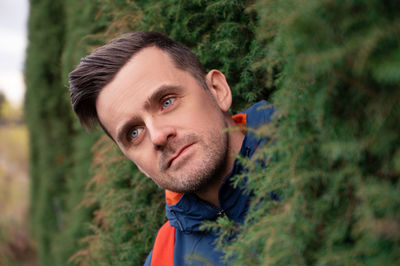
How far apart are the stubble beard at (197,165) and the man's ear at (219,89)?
0.31 m

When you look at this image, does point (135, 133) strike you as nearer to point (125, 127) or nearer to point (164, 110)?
point (125, 127)

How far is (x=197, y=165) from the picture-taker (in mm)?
1692

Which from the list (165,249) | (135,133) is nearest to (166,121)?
(135,133)

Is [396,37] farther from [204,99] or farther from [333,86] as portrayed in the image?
[204,99]

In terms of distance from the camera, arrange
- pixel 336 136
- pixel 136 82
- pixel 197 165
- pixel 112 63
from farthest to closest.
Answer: pixel 112 63 → pixel 136 82 → pixel 197 165 → pixel 336 136

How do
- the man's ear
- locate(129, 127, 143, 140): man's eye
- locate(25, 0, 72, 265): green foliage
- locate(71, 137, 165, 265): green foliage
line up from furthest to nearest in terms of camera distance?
locate(25, 0, 72, 265): green foliage
locate(71, 137, 165, 265): green foliage
the man's ear
locate(129, 127, 143, 140): man's eye

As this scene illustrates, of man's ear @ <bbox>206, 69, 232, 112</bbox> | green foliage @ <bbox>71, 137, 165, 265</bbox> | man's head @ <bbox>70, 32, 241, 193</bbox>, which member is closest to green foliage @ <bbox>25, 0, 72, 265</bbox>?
green foliage @ <bbox>71, 137, 165, 265</bbox>

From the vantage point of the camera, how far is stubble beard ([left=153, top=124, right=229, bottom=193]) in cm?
169

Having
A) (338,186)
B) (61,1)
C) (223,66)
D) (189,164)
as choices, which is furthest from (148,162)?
(61,1)

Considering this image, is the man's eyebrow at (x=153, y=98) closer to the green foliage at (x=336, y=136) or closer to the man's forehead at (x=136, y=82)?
the man's forehead at (x=136, y=82)

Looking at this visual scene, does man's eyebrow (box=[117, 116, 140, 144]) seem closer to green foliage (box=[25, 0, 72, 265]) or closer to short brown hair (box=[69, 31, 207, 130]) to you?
short brown hair (box=[69, 31, 207, 130])

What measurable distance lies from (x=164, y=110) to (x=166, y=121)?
0.23 feet

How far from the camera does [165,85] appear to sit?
1.81 m

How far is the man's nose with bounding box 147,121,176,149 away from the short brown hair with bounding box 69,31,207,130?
41 cm
